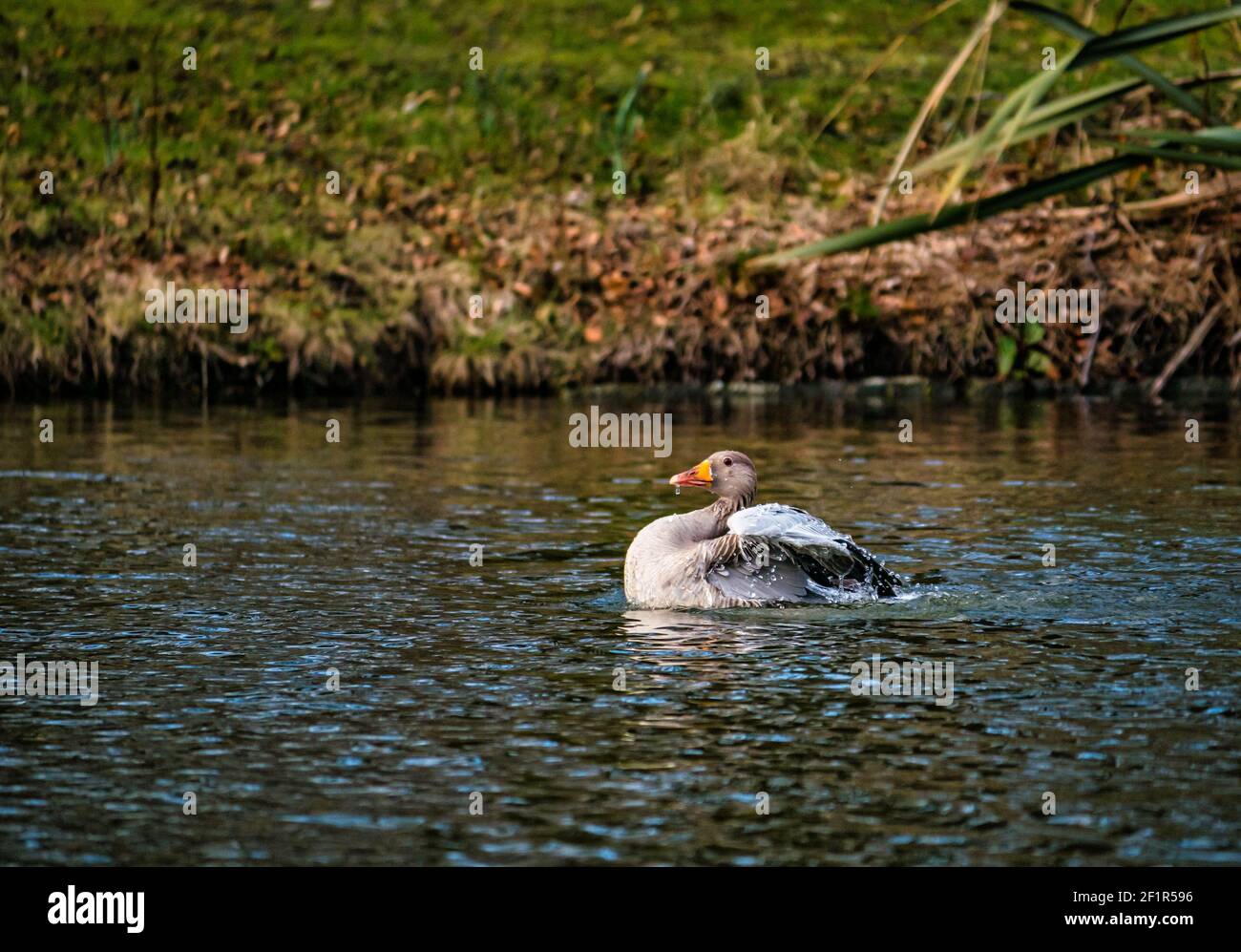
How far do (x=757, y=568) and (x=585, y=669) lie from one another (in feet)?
6.82

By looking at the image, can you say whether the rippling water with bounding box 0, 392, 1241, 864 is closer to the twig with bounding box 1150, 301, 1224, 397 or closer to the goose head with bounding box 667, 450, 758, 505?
the goose head with bounding box 667, 450, 758, 505

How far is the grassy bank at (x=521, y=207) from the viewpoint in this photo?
25406 mm

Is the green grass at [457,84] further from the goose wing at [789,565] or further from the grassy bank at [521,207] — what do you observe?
the goose wing at [789,565]

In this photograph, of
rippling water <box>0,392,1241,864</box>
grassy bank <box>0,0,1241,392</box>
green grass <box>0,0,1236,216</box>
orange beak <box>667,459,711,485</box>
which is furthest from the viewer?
green grass <box>0,0,1236,216</box>

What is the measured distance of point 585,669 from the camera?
10.3 m

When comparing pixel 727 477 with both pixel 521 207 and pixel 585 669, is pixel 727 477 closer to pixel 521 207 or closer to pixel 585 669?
pixel 585 669

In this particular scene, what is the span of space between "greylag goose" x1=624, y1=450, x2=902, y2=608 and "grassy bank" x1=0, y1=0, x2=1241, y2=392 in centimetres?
1254

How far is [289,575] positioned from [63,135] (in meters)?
18.3

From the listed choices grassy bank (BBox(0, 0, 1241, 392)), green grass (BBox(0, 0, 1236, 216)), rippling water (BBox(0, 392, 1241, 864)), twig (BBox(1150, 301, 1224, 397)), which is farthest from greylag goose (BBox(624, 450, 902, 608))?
green grass (BBox(0, 0, 1236, 216))

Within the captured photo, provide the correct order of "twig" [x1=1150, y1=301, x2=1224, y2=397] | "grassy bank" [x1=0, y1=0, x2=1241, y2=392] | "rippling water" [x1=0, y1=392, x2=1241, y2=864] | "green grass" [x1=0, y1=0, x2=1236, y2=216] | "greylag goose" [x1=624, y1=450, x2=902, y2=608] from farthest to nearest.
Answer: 1. "green grass" [x1=0, y1=0, x2=1236, y2=216]
2. "grassy bank" [x1=0, y1=0, x2=1241, y2=392]
3. "twig" [x1=1150, y1=301, x2=1224, y2=397]
4. "greylag goose" [x1=624, y1=450, x2=902, y2=608]
5. "rippling water" [x1=0, y1=392, x2=1241, y2=864]

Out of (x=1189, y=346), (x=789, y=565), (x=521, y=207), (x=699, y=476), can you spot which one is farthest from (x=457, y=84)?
(x=789, y=565)

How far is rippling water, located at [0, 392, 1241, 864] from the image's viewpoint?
7547 mm

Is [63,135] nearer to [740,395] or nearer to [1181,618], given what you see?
[740,395]

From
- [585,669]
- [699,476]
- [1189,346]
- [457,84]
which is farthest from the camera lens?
[457,84]
